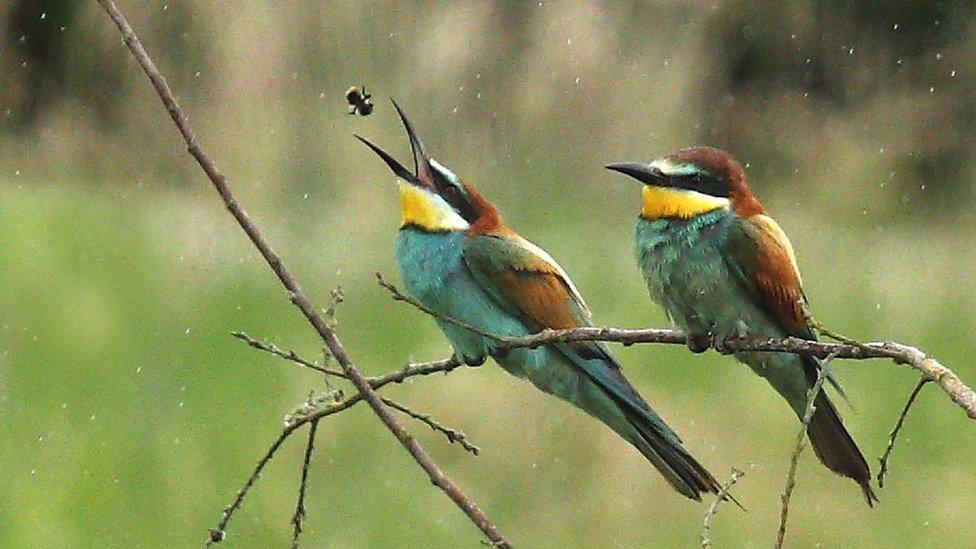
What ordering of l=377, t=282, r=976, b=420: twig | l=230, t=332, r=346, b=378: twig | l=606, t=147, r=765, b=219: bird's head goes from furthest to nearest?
l=606, t=147, r=765, b=219: bird's head → l=230, t=332, r=346, b=378: twig → l=377, t=282, r=976, b=420: twig

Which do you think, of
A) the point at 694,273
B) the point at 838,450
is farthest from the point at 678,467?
the point at 694,273

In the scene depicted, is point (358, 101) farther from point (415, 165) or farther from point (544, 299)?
point (544, 299)

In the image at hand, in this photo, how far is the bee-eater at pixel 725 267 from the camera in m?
1.14

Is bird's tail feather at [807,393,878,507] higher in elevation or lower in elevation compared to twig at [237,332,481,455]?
lower

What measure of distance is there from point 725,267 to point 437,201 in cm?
22

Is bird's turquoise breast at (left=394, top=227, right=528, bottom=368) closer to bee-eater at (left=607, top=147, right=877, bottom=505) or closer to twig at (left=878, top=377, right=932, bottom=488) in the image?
bee-eater at (left=607, top=147, right=877, bottom=505)

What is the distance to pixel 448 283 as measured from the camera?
1.35 m

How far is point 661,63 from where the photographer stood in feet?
9.93

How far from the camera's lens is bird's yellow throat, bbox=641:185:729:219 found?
44.5 inches

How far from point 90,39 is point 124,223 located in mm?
849

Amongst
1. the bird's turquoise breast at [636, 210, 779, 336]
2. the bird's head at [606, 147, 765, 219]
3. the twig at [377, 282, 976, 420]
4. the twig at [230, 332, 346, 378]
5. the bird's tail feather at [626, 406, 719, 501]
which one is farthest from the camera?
the bird's turquoise breast at [636, 210, 779, 336]

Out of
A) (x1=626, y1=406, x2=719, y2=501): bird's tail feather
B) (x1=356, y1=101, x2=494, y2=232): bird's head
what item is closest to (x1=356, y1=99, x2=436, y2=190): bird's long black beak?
(x1=356, y1=101, x2=494, y2=232): bird's head

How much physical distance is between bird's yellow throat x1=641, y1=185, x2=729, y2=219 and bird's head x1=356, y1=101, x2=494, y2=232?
115 mm

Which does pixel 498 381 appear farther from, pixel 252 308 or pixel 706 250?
pixel 706 250
